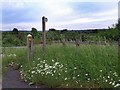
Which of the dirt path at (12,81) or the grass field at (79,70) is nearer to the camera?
the grass field at (79,70)

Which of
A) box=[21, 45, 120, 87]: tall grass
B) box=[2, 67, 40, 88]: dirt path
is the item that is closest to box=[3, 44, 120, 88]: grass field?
box=[21, 45, 120, 87]: tall grass

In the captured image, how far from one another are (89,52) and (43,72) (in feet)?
5.66

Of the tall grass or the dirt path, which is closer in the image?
the tall grass

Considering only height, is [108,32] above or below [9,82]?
above

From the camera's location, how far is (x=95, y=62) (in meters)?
8.34

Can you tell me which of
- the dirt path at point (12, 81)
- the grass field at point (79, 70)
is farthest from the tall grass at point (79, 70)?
the dirt path at point (12, 81)

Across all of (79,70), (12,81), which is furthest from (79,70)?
(12,81)

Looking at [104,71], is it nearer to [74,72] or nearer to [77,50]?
[74,72]

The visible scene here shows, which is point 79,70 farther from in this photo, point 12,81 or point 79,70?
point 12,81

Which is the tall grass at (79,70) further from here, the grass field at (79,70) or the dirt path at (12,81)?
the dirt path at (12,81)

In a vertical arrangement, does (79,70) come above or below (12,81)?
above

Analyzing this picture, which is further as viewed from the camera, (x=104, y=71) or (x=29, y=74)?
(x=29, y=74)

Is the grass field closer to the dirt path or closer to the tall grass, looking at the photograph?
the tall grass

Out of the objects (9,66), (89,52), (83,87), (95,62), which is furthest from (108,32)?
(83,87)
